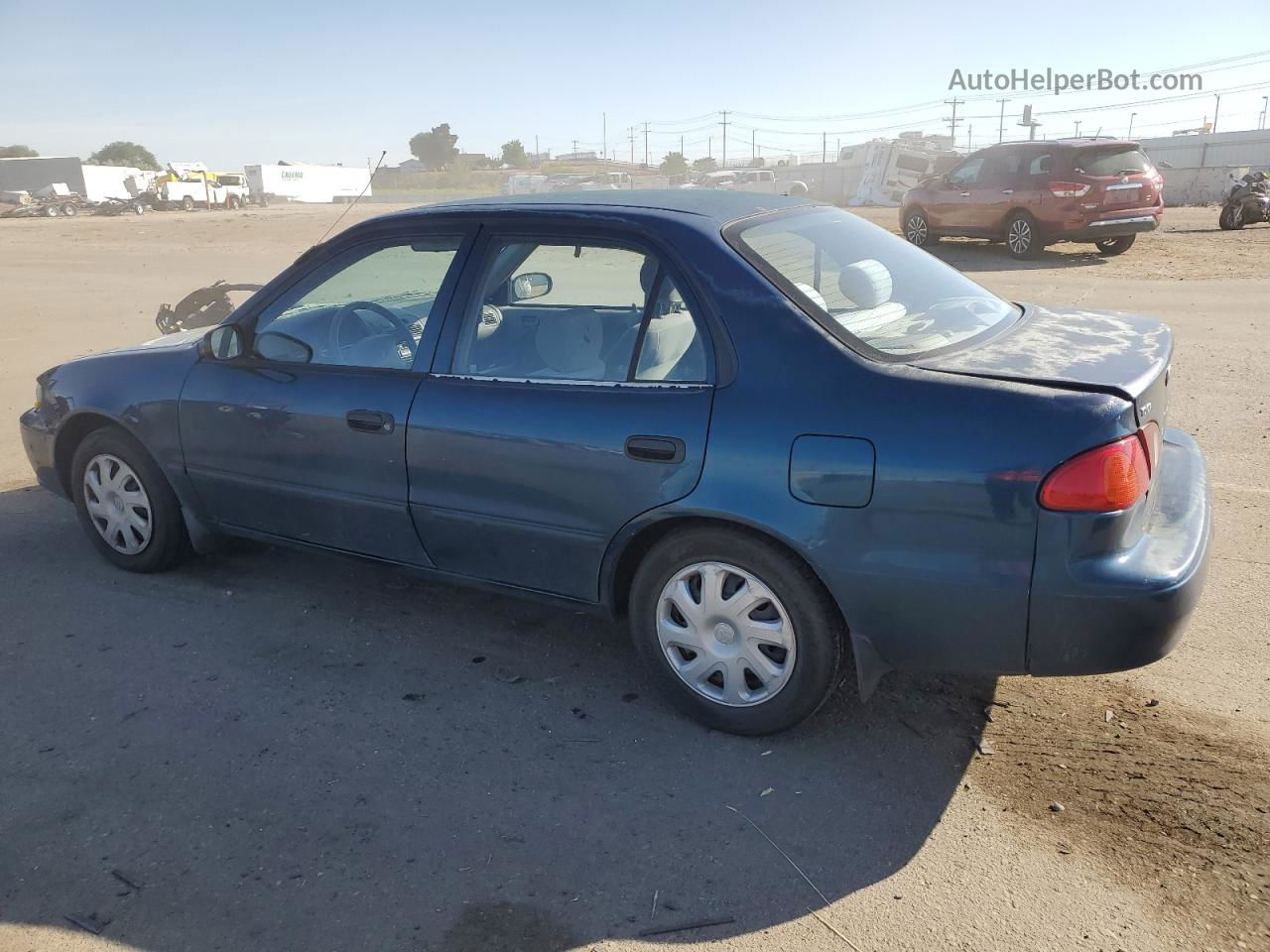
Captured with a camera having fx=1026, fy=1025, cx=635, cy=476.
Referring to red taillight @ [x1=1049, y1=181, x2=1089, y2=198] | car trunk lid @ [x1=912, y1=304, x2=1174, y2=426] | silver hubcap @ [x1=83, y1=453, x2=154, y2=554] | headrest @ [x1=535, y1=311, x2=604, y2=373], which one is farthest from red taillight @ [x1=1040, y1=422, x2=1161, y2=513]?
red taillight @ [x1=1049, y1=181, x2=1089, y2=198]

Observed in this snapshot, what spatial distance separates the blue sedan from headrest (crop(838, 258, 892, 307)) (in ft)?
0.05

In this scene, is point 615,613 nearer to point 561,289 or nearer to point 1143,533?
point 561,289

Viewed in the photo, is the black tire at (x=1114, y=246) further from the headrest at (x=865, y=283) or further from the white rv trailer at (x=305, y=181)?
the white rv trailer at (x=305, y=181)

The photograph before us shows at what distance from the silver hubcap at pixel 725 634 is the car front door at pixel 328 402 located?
111cm

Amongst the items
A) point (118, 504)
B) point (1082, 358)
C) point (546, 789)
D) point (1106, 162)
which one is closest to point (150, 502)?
point (118, 504)

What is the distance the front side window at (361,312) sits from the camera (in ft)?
13.1

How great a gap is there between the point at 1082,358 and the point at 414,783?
96.7 inches

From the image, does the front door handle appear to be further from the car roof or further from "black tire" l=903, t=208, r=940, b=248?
"black tire" l=903, t=208, r=940, b=248

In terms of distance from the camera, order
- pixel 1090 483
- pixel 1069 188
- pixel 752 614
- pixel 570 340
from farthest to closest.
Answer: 1. pixel 1069 188
2. pixel 570 340
3. pixel 752 614
4. pixel 1090 483

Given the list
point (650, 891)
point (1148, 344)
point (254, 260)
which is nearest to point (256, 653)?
point (650, 891)

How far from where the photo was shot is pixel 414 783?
3211 millimetres

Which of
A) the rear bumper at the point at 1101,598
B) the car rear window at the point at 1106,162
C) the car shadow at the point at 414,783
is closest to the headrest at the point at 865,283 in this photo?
the rear bumper at the point at 1101,598

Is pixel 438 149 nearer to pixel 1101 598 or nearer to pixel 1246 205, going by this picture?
pixel 1246 205

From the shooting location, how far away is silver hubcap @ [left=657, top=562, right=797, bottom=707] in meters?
3.23
